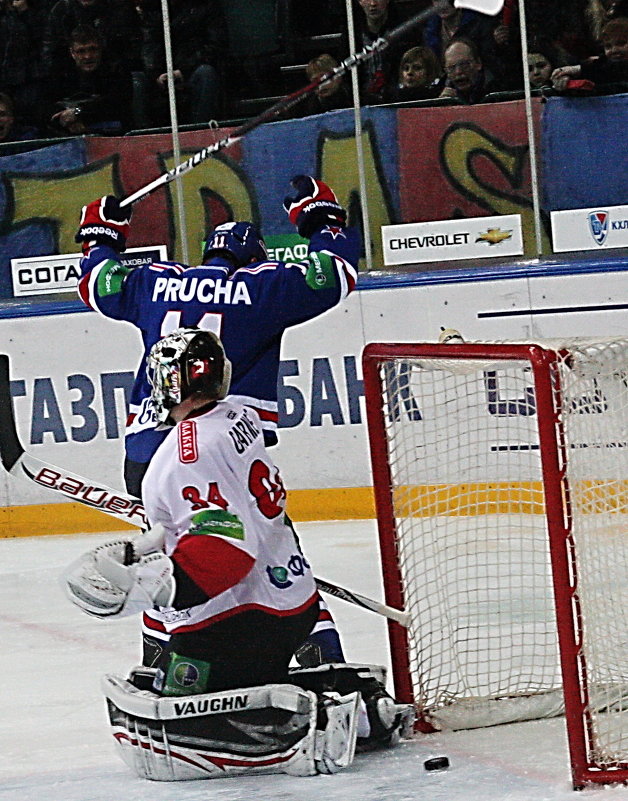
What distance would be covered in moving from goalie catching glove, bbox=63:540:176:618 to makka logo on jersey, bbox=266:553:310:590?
294 mm

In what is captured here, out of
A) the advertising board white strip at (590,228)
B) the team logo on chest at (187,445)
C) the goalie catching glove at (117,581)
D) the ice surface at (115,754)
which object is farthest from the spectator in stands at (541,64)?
the goalie catching glove at (117,581)

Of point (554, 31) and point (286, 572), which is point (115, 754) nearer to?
point (286, 572)

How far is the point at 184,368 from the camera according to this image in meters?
2.78

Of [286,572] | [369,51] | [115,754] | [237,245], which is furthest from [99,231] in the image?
[115,754]

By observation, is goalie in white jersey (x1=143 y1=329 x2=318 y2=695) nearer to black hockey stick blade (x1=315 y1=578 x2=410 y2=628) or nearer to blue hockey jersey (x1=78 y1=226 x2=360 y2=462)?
black hockey stick blade (x1=315 y1=578 x2=410 y2=628)

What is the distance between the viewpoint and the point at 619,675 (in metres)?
2.80

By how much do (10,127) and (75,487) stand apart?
3.70 meters

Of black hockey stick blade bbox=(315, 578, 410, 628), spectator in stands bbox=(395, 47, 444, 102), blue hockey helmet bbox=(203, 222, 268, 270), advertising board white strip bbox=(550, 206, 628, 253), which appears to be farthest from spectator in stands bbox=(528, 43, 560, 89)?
black hockey stick blade bbox=(315, 578, 410, 628)

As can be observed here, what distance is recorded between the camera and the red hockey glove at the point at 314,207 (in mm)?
3387

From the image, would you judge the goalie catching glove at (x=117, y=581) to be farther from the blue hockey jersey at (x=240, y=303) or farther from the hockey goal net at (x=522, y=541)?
the blue hockey jersey at (x=240, y=303)

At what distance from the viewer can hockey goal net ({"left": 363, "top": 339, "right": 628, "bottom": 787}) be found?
8.55 ft

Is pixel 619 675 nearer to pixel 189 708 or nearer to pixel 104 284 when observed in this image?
pixel 189 708

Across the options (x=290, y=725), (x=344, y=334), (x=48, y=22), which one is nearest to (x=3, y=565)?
(x=344, y=334)

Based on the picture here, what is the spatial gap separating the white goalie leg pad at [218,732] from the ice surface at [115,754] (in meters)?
0.03
